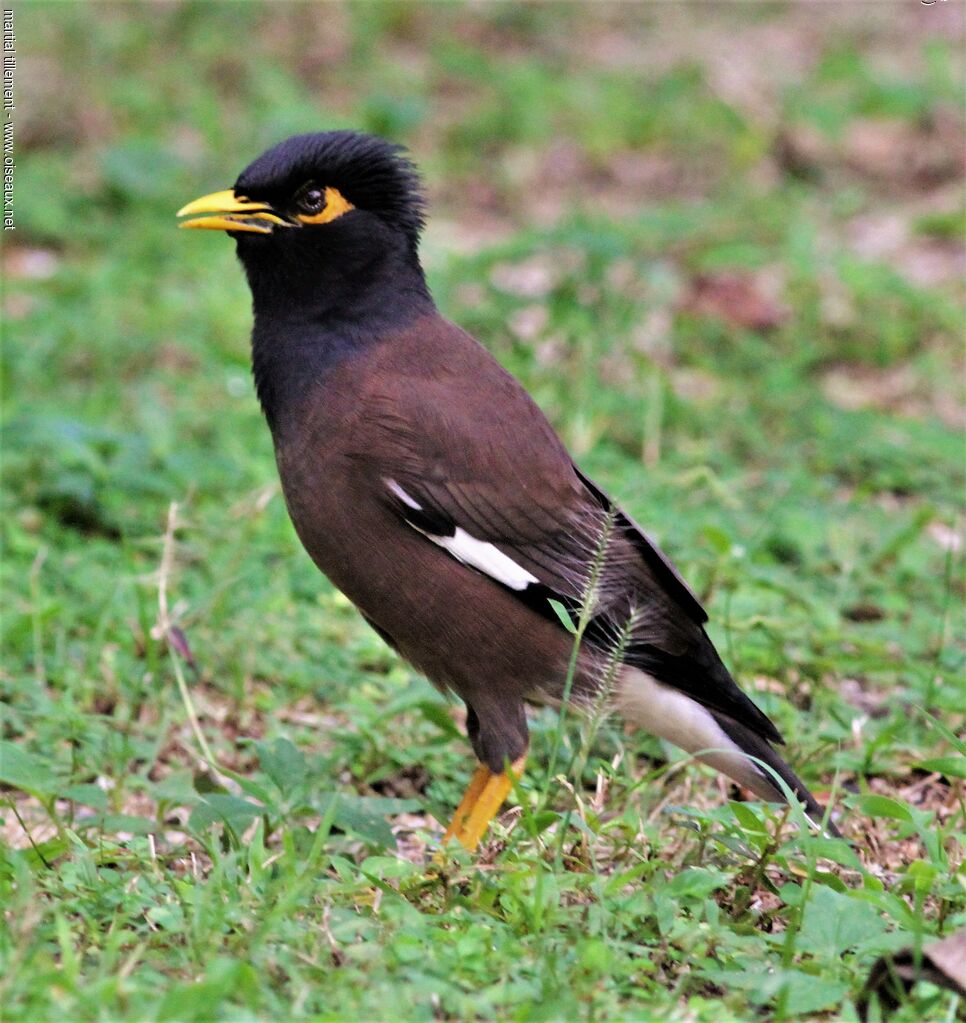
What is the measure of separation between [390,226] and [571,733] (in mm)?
1639

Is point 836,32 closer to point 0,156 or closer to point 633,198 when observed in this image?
point 633,198

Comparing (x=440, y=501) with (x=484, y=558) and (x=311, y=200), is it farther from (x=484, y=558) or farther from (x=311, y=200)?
(x=311, y=200)

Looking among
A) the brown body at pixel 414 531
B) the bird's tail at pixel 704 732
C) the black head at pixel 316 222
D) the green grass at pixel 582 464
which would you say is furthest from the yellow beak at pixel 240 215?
the bird's tail at pixel 704 732

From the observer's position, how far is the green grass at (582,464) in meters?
3.29

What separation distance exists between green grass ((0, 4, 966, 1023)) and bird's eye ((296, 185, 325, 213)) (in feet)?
3.37

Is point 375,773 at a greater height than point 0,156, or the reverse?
point 0,156

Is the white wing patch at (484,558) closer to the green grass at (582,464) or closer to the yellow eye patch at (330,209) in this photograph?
the green grass at (582,464)

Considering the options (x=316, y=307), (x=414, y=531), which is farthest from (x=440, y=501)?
(x=316, y=307)

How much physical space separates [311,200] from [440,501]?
1013 millimetres

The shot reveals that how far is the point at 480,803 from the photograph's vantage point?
4348 mm

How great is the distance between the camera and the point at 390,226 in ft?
15.4

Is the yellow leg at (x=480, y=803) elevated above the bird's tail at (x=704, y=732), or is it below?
below

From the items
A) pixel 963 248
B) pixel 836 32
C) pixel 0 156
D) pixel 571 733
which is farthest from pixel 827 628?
pixel 836 32

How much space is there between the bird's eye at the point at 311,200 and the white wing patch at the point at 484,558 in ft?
3.32
